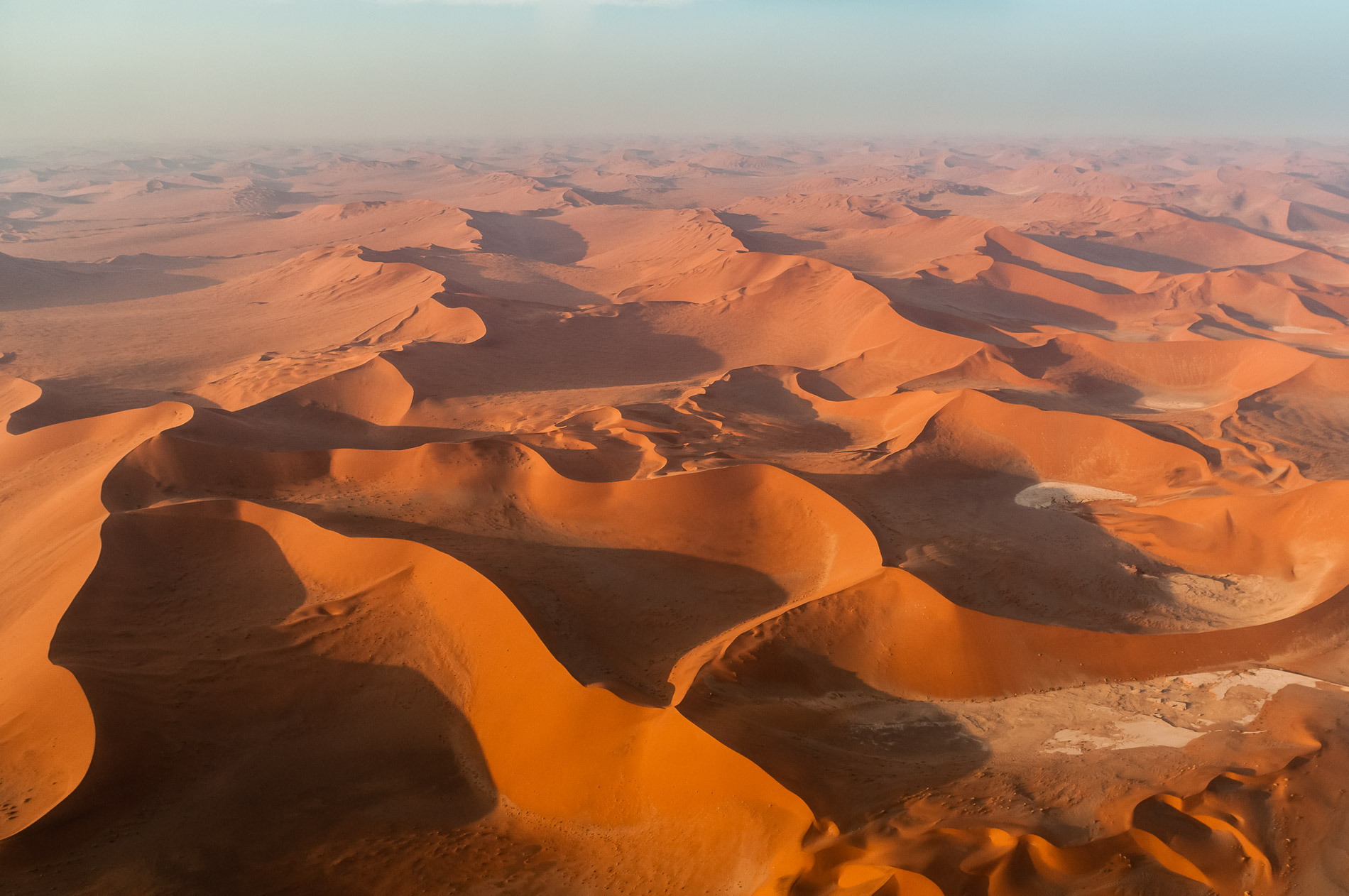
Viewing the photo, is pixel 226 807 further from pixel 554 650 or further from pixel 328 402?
pixel 328 402

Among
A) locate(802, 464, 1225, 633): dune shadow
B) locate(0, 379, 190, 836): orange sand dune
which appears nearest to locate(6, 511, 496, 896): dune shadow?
locate(0, 379, 190, 836): orange sand dune

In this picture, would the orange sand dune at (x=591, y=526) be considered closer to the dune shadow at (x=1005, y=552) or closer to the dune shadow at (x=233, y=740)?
the dune shadow at (x=1005, y=552)

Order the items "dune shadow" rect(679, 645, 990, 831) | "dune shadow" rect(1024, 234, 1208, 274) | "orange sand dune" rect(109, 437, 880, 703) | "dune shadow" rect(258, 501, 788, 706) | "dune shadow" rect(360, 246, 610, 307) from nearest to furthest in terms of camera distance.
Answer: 1. "dune shadow" rect(679, 645, 990, 831)
2. "dune shadow" rect(258, 501, 788, 706)
3. "orange sand dune" rect(109, 437, 880, 703)
4. "dune shadow" rect(360, 246, 610, 307)
5. "dune shadow" rect(1024, 234, 1208, 274)

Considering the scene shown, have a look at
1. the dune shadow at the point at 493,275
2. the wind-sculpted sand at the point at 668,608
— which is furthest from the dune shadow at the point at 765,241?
the wind-sculpted sand at the point at 668,608

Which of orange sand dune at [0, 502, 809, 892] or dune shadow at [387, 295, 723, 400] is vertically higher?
dune shadow at [387, 295, 723, 400]

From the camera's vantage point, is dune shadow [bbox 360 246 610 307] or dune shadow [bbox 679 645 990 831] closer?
dune shadow [bbox 679 645 990 831]

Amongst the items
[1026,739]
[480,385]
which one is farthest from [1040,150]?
[1026,739]

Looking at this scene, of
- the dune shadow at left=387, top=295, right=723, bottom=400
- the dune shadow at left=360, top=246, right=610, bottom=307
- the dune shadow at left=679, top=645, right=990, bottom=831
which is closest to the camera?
the dune shadow at left=679, top=645, right=990, bottom=831

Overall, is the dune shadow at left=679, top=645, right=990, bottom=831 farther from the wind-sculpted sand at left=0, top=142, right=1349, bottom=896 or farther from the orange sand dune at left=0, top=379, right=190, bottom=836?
the orange sand dune at left=0, top=379, right=190, bottom=836

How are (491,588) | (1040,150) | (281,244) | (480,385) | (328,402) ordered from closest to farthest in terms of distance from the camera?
(491,588) < (328,402) < (480,385) < (281,244) < (1040,150)
